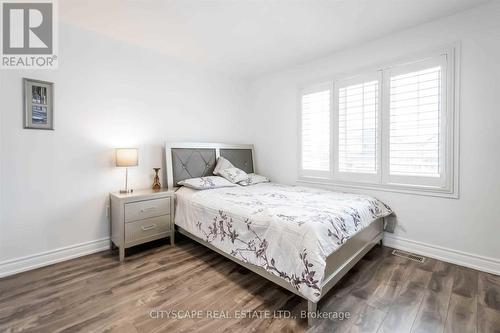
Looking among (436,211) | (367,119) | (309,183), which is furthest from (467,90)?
(309,183)

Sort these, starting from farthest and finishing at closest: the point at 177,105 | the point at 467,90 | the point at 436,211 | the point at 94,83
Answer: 1. the point at 177,105
2. the point at 94,83
3. the point at 436,211
4. the point at 467,90

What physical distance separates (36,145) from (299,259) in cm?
270

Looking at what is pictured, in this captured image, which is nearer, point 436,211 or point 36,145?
point 36,145

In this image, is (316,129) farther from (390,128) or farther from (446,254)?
(446,254)

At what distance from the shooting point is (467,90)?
2.20 metres

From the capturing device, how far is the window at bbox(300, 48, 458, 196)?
2.32 m

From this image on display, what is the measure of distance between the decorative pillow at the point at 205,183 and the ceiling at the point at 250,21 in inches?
68.2

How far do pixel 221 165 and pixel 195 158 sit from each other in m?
0.41

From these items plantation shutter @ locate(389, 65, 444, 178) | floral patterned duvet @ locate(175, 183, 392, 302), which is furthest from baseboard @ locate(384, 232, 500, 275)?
plantation shutter @ locate(389, 65, 444, 178)

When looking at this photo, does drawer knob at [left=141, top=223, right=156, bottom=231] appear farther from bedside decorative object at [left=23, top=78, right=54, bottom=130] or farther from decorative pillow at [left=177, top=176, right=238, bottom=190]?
bedside decorative object at [left=23, top=78, right=54, bottom=130]

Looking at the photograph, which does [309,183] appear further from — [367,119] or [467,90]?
[467,90]
